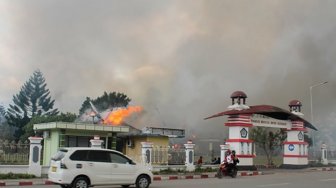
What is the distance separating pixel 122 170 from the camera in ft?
54.2

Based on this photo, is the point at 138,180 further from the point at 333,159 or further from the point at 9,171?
the point at 333,159

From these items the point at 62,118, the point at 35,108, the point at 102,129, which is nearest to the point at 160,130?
the point at 102,129

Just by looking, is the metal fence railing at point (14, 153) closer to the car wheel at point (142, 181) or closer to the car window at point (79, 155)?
the car window at point (79, 155)

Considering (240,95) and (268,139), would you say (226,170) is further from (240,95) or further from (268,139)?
(268,139)

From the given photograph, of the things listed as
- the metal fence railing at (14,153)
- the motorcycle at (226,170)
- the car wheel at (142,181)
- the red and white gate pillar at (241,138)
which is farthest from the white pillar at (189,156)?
the car wheel at (142,181)

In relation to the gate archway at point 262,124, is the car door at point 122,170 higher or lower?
lower

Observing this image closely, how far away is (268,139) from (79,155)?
104ft

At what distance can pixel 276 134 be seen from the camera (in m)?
44.3

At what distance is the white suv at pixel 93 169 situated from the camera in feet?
50.1

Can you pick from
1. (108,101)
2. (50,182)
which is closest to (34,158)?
(50,182)

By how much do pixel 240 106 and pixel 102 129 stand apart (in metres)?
10.7

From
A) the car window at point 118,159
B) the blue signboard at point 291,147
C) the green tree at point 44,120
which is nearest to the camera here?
the car window at point 118,159

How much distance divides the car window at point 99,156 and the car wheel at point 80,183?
2.62 ft

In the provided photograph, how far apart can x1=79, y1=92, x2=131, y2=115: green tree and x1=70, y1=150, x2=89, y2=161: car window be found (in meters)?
69.5
